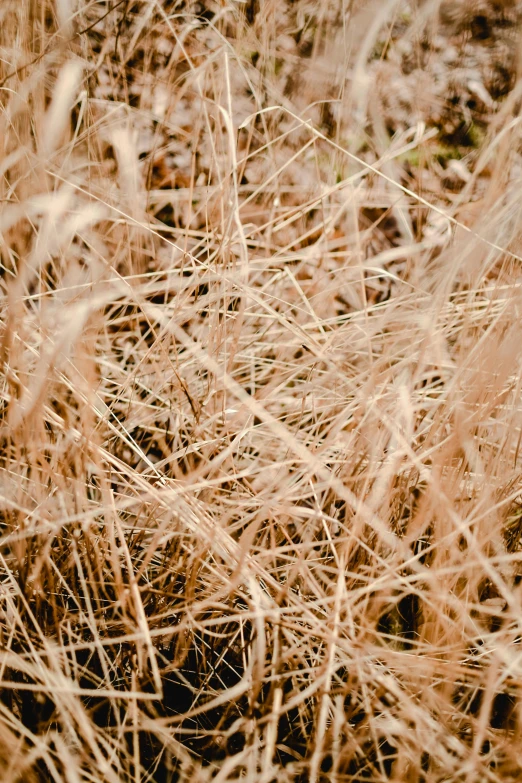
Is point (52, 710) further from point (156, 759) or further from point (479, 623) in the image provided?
point (479, 623)

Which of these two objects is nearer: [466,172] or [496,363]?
[496,363]

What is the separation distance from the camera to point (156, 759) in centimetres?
62

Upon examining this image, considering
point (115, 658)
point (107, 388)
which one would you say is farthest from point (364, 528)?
point (107, 388)

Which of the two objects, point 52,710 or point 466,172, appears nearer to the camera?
point 52,710

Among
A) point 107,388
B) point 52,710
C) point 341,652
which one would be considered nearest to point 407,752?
point 341,652

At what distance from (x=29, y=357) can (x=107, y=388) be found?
0.14m

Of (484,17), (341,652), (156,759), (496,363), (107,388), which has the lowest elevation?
(156,759)

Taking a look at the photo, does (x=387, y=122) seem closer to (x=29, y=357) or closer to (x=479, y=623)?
(x=29, y=357)

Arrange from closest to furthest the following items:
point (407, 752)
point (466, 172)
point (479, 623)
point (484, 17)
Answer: point (407, 752), point (479, 623), point (466, 172), point (484, 17)

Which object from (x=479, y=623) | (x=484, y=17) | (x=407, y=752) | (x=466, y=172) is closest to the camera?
(x=407, y=752)

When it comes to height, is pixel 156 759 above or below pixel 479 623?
below

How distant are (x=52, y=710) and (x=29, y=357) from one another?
50cm

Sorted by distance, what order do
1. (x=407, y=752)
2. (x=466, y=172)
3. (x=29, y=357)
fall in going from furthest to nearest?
(x=466, y=172), (x=29, y=357), (x=407, y=752)

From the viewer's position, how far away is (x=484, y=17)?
1541 mm
